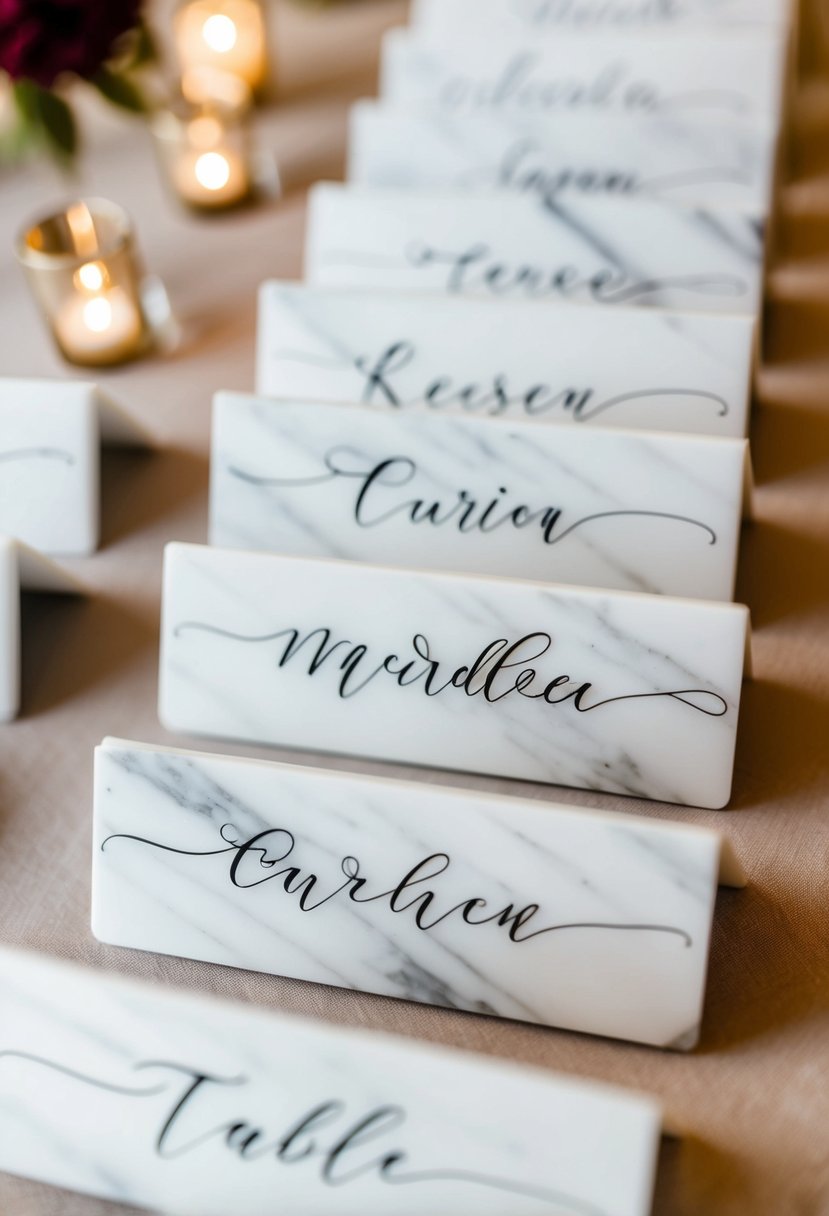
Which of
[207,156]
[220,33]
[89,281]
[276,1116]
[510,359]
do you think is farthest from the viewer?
[220,33]

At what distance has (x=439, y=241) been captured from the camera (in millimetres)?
875

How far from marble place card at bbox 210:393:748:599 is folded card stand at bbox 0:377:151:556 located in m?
0.11

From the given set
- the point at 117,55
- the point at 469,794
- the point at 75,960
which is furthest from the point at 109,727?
the point at 117,55

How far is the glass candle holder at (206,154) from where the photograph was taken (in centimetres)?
106

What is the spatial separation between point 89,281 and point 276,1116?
62cm

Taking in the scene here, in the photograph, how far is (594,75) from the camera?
3.34 ft

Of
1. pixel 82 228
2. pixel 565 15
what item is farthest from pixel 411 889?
pixel 565 15

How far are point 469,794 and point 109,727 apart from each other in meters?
0.26

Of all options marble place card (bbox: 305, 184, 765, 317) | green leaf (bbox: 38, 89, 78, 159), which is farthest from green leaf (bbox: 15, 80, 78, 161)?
marble place card (bbox: 305, 184, 765, 317)

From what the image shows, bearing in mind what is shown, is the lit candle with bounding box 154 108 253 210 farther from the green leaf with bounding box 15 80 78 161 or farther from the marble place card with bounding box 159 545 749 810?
the marble place card with bounding box 159 545 749 810

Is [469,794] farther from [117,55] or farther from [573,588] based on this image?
[117,55]

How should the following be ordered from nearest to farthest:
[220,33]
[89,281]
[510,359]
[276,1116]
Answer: [276,1116]
[510,359]
[89,281]
[220,33]

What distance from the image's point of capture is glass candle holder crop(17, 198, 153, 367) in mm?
868

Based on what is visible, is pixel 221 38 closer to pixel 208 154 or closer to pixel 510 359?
pixel 208 154
